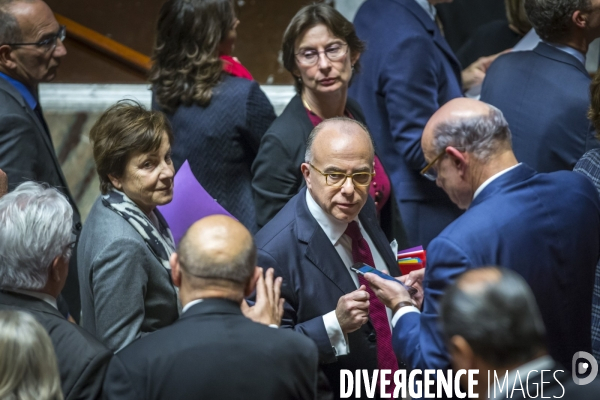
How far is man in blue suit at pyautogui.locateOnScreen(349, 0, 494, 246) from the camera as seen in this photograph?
3855 mm

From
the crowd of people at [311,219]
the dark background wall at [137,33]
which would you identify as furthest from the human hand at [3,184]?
the dark background wall at [137,33]

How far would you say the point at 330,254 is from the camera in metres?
2.97

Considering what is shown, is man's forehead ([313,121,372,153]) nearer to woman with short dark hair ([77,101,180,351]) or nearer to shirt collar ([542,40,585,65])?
woman with short dark hair ([77,101,180,351])

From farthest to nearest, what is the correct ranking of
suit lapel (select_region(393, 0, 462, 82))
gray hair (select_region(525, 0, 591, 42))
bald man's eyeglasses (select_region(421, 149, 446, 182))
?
1. suit lapel (select_region(393, 0, 462, 82))
2. gray hair (select_region(525, 0, 591, 42))
3. bald man's eyeglasses (select_region(421, 149, 446, 182))

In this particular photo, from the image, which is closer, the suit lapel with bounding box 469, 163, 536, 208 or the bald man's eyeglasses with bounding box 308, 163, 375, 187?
the suit lapel with bounding box 469, 163, 536, 208

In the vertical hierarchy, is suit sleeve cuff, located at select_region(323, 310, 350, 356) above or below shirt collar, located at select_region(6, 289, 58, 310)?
below

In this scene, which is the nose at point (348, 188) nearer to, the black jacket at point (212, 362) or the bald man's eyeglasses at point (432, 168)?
the bald man's eyeglasses at point (432, 168)

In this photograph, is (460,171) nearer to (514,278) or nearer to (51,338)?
(514,278)

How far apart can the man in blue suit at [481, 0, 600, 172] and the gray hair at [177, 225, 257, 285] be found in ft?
5.91

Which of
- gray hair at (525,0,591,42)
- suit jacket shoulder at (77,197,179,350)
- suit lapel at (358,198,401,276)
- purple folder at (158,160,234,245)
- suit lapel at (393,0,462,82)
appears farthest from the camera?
suit lapel at (393,0,462,82)

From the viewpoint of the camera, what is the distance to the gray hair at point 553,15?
3650 millimetres

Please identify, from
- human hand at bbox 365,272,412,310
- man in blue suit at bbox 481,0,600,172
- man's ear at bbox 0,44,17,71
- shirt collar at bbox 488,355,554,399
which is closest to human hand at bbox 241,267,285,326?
human hand at bbox 365,272,412,310

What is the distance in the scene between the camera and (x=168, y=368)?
2184mm

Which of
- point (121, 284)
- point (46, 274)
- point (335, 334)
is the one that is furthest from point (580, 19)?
point (46, 274)
